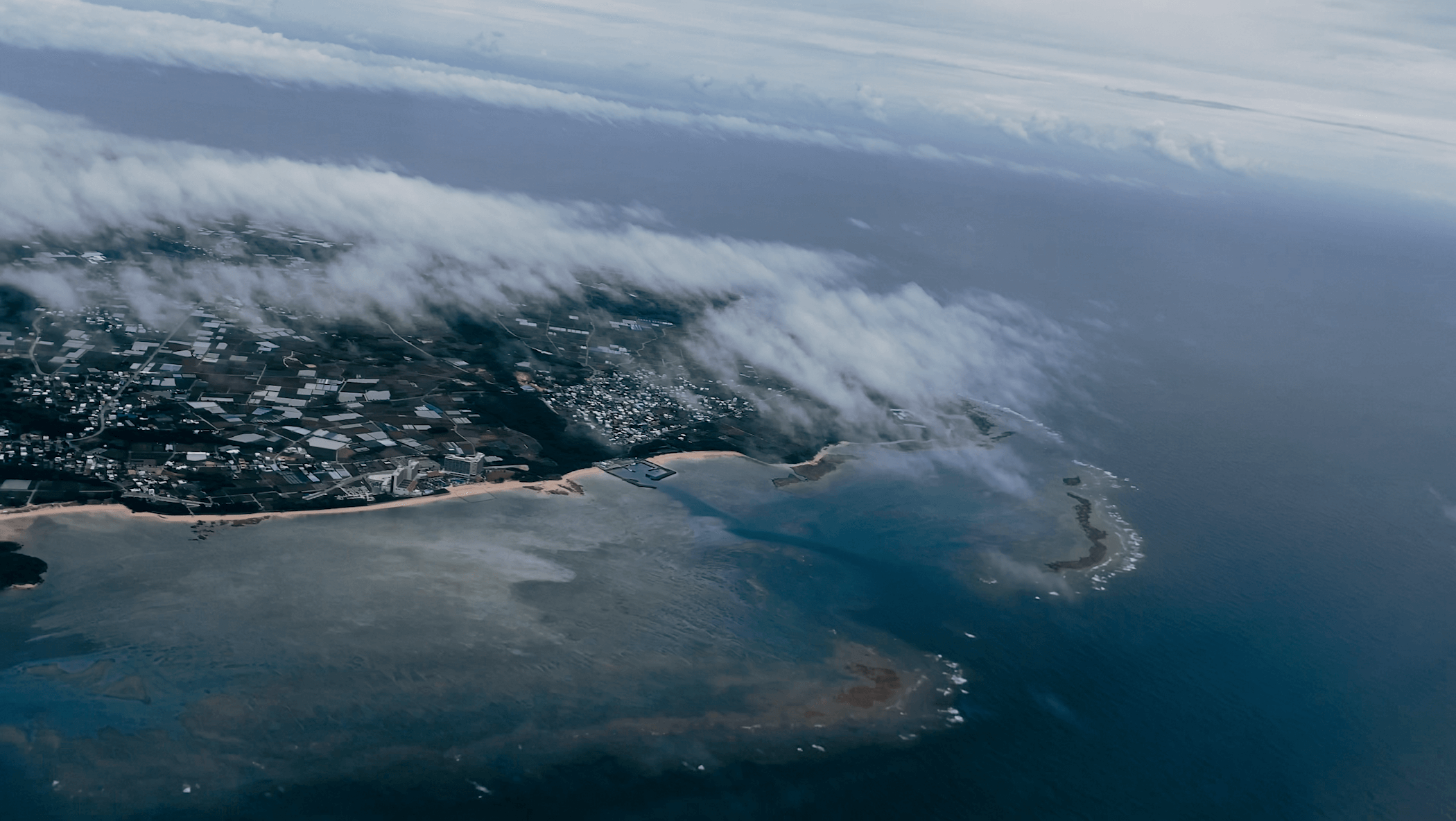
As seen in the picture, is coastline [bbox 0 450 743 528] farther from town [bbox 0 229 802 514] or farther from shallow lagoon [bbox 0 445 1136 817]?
town [bbox 0 229 802 514]

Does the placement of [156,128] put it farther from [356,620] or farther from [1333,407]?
[1333,407]

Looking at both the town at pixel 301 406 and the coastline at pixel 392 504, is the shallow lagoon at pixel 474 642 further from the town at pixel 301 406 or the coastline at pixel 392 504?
the town at pixel 301 406

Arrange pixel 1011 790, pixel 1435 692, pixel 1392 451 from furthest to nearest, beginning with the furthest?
pixel 1392 451 → pixel 1435 692 → pixel 1011 790

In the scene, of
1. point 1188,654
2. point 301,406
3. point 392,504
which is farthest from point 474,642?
point 1188,654

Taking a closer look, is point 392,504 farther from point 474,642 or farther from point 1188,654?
point 1188,654

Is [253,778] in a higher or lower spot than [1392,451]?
lower

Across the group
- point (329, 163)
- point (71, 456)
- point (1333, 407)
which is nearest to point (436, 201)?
point (329, 163)

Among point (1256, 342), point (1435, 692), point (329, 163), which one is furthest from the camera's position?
point (329, 163)

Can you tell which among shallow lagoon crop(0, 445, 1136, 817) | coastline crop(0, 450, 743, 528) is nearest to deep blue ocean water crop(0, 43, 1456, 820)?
shallow lagoon crop(0, 445, 1136, 817)
